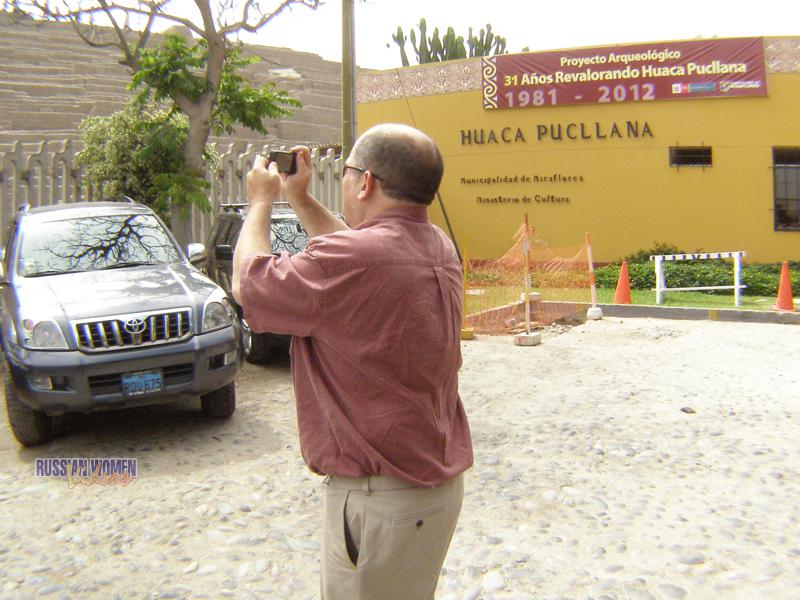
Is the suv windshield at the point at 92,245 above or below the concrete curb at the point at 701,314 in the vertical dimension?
above

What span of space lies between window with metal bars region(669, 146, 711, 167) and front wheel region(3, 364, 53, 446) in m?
14.6

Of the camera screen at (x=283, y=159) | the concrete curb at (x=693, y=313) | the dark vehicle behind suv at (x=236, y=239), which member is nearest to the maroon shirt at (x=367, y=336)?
the camera screen at (x=283, y=159)

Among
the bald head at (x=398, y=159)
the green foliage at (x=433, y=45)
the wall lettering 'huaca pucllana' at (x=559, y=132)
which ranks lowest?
the bald head at (x=398, y=159)

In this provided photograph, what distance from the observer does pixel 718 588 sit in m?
3.81

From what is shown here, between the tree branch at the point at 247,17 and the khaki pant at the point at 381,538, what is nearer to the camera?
the khaki pant at the point at 381,538

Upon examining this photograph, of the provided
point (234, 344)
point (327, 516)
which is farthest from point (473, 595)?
point (234, 344)

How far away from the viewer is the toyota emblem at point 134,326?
5.95m

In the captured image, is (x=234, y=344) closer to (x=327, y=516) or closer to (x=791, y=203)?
(x=327, y=516)

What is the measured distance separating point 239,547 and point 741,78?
1591 centimetres

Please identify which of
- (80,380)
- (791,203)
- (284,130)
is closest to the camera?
(80,380)

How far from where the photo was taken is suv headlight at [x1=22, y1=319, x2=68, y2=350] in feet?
19.1

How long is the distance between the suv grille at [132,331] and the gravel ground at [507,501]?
30.6 inches

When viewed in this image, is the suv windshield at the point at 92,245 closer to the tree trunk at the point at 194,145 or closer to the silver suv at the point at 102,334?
the silver suv at the point at 102,334

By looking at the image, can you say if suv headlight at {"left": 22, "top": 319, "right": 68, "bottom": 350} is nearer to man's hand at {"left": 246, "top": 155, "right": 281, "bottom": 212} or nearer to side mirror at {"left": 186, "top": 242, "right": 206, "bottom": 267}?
side mirror at {"left": 186, "top": 242, "right": 206, "bottom": 267}
